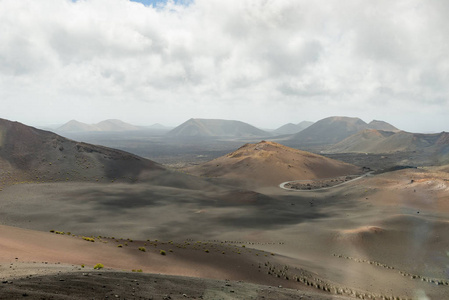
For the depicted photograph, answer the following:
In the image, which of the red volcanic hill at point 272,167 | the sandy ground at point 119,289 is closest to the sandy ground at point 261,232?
the sandy ground at point 119,289

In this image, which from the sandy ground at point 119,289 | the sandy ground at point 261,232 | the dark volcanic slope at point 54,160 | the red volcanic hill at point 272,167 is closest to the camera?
the sandy ground at point 119,289

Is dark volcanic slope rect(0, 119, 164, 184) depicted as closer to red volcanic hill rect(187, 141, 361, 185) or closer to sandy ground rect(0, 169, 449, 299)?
sandy ground rect(0, 169, 449, 299)

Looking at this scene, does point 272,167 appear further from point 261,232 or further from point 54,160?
point 54,160

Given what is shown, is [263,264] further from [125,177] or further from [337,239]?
[125,177]

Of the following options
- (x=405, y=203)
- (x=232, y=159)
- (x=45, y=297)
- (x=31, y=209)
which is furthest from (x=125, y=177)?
(x=45, y=297)

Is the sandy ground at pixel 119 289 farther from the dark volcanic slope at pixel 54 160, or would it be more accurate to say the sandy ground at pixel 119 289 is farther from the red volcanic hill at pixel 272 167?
the red volcanic hill at pixel 272 167

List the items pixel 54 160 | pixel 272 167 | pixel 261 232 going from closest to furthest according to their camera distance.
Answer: pixel 261 232, pixel 54 160, pixel 272 167

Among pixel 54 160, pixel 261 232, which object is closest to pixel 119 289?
pixel 261 232
